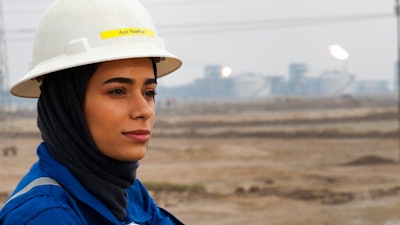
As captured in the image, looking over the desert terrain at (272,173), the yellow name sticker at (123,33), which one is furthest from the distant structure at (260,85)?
the yellow name sticker at (123,33)

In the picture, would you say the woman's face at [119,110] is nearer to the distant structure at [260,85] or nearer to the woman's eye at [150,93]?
the woman's eye at [150,93]

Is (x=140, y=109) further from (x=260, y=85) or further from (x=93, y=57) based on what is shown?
(x=260, y=85)

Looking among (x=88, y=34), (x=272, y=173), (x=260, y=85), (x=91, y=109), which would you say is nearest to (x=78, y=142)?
(x=91, y=109)

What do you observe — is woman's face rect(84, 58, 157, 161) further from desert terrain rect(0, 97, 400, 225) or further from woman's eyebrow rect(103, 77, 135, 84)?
desert terrain rect(0, 97, 400, 225)

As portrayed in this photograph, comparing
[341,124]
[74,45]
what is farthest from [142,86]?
[341,124]

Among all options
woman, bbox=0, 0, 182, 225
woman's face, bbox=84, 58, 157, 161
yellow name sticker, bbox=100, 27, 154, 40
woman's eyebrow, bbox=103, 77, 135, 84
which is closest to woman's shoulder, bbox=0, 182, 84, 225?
woman, bbox=0, 0, 182, 225

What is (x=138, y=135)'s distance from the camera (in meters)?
1.56

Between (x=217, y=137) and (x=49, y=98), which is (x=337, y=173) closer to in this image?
(x=217, y=137)

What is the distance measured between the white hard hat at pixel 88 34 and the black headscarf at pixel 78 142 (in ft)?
0.17

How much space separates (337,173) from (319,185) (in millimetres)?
2076

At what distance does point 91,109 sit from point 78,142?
3.6 inches

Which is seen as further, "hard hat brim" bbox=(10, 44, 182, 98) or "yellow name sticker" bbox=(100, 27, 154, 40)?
"yellow name sticker" bbox=(100, 27, 154, 40)

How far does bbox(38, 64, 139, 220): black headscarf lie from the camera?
1443 millimetres

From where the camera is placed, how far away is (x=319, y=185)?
52.0 feet
